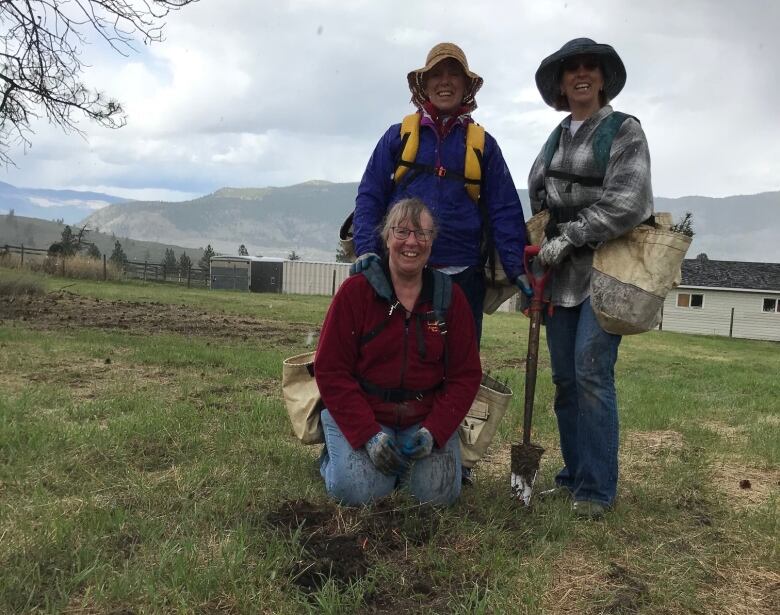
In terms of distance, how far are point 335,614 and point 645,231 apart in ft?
7.50

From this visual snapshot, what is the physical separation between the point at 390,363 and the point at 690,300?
38.5 meters

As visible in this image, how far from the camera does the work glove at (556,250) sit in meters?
3.27

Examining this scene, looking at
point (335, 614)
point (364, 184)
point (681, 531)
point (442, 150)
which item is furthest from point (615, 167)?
point (335, 614)

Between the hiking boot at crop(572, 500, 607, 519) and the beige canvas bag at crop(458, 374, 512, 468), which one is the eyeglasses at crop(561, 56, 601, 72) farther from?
the hiking boot at crop(572, 500, 607, 519)

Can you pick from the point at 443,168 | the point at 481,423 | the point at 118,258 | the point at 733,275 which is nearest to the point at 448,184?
the point at 443,168

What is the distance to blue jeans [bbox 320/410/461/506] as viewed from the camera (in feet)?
A: 10.0

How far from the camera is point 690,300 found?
122 ft

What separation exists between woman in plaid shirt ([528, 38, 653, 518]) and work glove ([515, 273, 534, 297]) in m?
0.14

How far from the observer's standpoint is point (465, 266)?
3.52 m

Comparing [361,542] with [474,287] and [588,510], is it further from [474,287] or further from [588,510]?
[474,287]

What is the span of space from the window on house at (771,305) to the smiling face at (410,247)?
128ft

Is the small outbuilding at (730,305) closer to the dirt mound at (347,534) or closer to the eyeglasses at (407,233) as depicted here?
the eyeglasses at (407,233)

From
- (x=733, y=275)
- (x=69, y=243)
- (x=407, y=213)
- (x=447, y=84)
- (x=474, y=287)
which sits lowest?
(x=474, y=287)

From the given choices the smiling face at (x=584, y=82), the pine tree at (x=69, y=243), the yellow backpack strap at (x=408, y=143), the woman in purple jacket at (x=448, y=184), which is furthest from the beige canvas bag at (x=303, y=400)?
the pine tree at (x=69, y=243)
